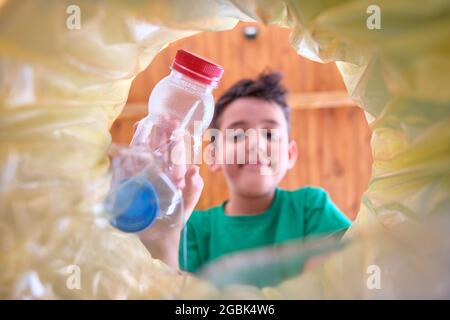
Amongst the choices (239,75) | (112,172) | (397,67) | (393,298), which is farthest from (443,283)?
(239,75)

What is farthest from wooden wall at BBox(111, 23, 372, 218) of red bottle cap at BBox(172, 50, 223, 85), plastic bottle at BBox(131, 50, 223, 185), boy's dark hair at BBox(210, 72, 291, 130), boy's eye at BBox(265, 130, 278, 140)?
red bottle cap at BBox(172, 50, 223, 85)

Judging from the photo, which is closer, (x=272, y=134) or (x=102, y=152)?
(x=102, y=152)

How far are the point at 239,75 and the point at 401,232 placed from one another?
4.78ft

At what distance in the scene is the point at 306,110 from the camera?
183 centimetres

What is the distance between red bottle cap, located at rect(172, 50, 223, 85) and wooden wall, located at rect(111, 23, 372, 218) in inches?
49.3

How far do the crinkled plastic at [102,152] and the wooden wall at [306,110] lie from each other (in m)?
1.34

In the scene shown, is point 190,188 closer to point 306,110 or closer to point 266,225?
point 266,225

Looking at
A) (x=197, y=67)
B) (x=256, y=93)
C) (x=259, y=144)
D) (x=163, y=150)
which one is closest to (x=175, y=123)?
(x=163, y=150)

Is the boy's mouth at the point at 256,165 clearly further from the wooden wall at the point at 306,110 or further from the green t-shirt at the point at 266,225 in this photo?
the wooden wall at the point at 306,110

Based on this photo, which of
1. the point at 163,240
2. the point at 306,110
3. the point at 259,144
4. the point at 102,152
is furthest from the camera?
the point at 306,110

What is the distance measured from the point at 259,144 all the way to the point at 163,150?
1.11ft

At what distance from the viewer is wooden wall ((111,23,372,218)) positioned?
70.0 inches

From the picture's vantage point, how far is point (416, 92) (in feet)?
1.18

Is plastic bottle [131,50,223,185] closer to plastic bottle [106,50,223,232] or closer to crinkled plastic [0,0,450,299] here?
plastic bottle [106,50,223,232]
